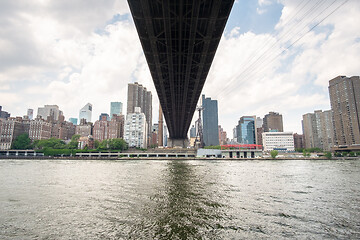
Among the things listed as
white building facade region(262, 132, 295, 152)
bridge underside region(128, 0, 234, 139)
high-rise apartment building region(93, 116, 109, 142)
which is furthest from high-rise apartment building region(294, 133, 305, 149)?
bridge underside region(128, 0, 234, 139)

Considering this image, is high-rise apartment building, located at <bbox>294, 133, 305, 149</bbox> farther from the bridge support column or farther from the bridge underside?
the bridge underside

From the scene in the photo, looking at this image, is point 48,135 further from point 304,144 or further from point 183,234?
point 304,144

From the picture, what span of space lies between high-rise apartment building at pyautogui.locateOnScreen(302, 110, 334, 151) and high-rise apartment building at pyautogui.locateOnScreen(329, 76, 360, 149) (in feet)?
54.1

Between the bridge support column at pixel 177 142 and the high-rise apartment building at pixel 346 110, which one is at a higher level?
the high-rise apartment building at pixel 346 110

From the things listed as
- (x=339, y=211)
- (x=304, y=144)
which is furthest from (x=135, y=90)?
(x=339, y=211)

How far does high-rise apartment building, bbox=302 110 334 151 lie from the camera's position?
15175 cm

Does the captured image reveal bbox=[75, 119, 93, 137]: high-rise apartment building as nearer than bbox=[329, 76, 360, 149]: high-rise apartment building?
No

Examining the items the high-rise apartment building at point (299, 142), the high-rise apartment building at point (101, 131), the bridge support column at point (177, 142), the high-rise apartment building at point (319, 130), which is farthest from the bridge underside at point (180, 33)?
the high-rise apartment building at point (299, 142)

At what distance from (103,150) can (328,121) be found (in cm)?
15960

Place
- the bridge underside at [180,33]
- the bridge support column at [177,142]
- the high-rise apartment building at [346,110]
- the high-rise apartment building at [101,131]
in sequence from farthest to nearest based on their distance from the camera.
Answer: the high-rise apartment building at [101,131] < the high-rise apartment building at [346,110] < the bridge support column at [177,142] < the bridge underside at [180,33]

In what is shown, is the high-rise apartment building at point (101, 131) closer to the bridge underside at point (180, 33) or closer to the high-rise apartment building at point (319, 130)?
the bridge underside at point (180, 33)

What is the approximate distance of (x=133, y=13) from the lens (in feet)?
55.1

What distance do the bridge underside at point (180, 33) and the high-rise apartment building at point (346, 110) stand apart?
5228 inches

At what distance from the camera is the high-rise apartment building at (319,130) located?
498 feet
